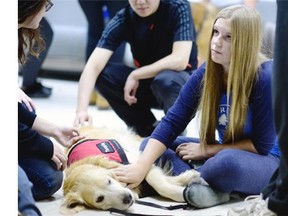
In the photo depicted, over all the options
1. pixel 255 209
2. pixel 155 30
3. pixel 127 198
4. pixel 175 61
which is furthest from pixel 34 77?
pixel 255 209

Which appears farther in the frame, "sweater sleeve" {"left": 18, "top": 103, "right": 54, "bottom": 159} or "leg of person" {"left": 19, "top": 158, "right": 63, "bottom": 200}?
"leg of person" {"left": 19, "top": 158, "right": 63, "bottom": 200}

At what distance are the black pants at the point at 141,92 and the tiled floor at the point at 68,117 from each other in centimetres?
19

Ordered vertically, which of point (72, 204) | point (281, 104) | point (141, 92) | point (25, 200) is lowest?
point (72, 204)

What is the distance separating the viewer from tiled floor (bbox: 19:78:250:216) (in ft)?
5.47

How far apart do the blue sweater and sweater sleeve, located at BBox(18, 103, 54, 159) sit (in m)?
0.35

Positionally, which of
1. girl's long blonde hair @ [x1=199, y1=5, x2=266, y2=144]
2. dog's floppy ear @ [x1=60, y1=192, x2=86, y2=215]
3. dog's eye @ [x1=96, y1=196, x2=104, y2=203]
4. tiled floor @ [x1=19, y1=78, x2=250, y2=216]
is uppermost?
girl's long blonde hair @ [x1=199, y1=5, x2=266, y2=144]

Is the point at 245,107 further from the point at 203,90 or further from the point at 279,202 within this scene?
the point at 279,202

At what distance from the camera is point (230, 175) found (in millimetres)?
1681

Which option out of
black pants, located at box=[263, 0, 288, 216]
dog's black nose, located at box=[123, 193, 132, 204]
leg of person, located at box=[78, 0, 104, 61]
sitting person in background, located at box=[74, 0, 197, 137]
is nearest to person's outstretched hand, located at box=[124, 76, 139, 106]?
sitting person in background, located at box=[74, 0, 197, 137]

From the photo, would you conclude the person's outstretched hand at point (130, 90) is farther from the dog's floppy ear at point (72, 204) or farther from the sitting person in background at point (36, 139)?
the dog's floppy ear at point (72, 204)

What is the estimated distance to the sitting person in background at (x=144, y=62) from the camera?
233 centimetres

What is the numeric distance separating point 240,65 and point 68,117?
5.26 feet

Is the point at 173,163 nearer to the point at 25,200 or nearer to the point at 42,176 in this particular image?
the point at 42,176

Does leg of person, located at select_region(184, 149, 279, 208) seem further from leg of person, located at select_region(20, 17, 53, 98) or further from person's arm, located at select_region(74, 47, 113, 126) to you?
leg of person, located at select_region(20, 17, 53, 98)
